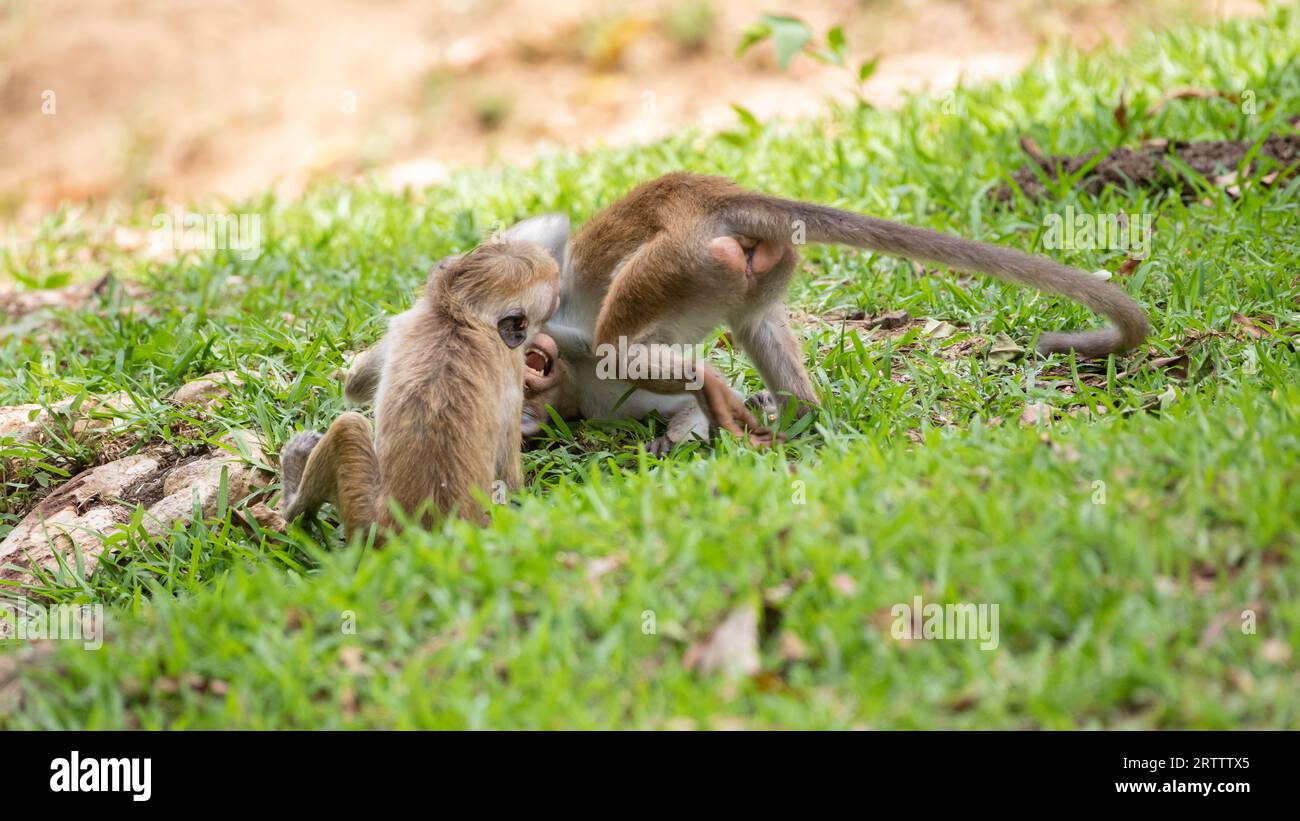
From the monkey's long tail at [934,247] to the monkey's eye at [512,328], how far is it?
0.95 meters

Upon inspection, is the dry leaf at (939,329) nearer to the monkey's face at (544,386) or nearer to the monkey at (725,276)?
the monkey at (725,276)

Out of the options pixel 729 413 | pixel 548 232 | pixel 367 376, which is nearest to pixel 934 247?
pixel 729 413

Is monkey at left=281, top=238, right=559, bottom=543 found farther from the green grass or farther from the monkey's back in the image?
the green grass

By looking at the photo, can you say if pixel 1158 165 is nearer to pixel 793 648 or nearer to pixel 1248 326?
pixel 1248 326

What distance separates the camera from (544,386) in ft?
19.0

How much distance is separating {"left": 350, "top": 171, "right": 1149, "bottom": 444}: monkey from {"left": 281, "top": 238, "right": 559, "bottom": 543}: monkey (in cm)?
39

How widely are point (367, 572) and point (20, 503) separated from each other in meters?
2.94

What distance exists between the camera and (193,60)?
1523cm

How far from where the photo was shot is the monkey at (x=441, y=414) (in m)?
4.51

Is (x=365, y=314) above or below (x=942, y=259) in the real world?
above

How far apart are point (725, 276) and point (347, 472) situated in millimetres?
1670

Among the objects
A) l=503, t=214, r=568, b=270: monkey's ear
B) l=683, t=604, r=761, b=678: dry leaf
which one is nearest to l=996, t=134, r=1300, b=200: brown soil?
l=503, t=214, r=568, b=270: monkey's ear
